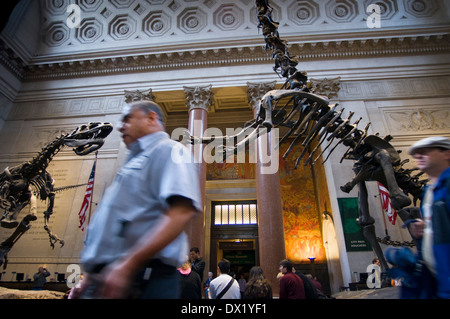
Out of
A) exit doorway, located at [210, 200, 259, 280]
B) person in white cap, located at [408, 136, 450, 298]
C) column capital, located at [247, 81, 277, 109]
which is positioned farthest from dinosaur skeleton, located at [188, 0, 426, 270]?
exit doorway, located at [210, 200, 259, 280]

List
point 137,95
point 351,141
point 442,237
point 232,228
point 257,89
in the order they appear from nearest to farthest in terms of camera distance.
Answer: point 442,237, point 351,141, point 257,89, point 137,95, point 232,228

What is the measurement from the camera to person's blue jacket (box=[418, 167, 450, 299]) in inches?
50.9

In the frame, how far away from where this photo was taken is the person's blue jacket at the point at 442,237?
4.24ft

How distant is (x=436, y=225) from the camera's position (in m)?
1.38

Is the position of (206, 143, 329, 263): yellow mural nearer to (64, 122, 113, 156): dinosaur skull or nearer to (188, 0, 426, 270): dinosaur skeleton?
(188, 0, 426, 270): dinosaur skeleton

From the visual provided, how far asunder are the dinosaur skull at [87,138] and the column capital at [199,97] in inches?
169

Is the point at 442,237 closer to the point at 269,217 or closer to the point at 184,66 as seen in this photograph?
the point at 269,217

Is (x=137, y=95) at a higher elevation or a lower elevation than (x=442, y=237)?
higher

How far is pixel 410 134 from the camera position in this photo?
29.6 feet

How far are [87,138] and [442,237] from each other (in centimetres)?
672

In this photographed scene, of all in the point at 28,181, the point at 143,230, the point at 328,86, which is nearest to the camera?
the point at 143,230

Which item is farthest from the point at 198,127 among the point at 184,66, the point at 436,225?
the point at 436,225
